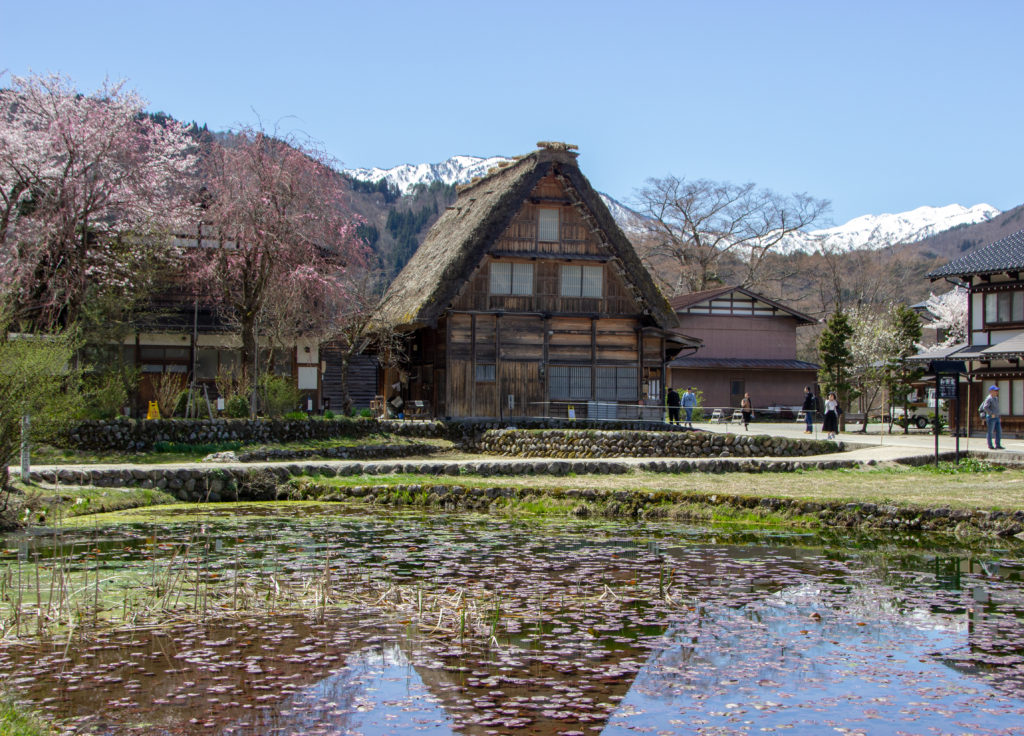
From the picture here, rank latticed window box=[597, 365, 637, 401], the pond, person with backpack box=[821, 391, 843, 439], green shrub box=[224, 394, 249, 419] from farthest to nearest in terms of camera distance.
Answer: latticed window box=[597, 365, 637, 401] < person with backpack box=[821, 391, 843, 439] < green shrub box=[224, 394, 249, 419] < the pond

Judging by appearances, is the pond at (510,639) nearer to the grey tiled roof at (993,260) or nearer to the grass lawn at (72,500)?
the grass lawn at (72,500)

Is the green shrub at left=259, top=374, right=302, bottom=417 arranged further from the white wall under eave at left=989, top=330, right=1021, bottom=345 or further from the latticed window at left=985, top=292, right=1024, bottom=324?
the latticed window at left=985, top=292, right=1024, bottom=324

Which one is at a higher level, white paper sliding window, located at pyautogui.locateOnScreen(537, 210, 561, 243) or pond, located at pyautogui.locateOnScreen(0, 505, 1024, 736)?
white paper sliding window, located at pyautogui.locateOnScreen(537, 210, 561, 243)

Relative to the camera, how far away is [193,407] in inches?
1003

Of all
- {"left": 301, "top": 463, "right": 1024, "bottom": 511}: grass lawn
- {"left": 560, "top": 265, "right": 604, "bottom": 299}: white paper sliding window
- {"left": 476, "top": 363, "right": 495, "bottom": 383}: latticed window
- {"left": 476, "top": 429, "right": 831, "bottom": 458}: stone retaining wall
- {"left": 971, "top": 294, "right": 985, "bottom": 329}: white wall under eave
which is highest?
{"left": 560, "top": 265, "right": 604, "bottom": 299}: white paper sliding window

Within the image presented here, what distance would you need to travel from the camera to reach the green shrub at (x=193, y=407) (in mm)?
25523

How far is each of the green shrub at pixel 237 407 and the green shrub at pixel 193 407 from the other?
0.58 metres

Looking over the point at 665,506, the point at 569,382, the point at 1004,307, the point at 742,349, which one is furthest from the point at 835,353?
the point at 665,506

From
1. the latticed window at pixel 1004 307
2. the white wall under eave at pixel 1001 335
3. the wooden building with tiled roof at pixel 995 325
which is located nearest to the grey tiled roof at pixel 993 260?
the wooden building with tiled roof at pixel 995 325

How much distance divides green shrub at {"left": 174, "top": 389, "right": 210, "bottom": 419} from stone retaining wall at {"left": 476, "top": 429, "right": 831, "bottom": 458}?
8.33 m

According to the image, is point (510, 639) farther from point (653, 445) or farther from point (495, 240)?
point (495, 240)

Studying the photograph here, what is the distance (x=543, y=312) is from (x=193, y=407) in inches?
440

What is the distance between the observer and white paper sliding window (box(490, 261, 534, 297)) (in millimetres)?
30672

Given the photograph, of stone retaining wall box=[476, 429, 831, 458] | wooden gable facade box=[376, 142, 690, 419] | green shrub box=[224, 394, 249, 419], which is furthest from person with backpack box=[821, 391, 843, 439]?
green shrub box=[224, 394, 249, 419]
